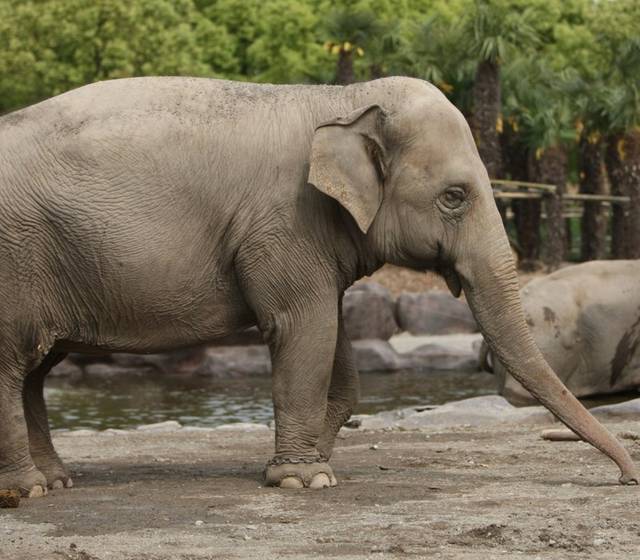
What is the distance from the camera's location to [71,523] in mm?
8250

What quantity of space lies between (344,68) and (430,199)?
35606 millimetres

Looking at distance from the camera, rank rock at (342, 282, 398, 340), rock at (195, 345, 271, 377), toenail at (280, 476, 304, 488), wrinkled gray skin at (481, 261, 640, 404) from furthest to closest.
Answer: rock at (342, 282, 398, 340), rock at (195, 345, 271, 377), wrinkled gray skin at (481, 261, 640, 404), toenail at (280, 476, 304, 488)

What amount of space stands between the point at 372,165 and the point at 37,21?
36765 millimetres

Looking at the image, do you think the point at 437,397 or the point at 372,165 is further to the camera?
the point at 437,397

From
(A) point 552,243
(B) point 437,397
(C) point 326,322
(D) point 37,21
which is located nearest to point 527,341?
(C) point 326,322

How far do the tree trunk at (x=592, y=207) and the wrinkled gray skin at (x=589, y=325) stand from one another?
83.0ft

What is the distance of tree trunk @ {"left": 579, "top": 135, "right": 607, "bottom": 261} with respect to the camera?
145ft

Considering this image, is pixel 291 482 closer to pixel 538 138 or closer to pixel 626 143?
pixel 626 143

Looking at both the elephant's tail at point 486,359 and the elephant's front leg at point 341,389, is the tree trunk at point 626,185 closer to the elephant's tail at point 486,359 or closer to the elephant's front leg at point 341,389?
the elephant's tail at point 486,359

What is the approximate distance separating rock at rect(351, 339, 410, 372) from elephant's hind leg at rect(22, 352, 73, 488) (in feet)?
55.3

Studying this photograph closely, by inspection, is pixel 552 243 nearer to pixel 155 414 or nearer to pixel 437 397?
pixel 437 397

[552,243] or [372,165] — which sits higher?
[372,165]

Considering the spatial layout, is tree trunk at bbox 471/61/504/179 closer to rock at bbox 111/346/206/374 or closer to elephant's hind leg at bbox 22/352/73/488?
rock at bbox 111/346/206/374

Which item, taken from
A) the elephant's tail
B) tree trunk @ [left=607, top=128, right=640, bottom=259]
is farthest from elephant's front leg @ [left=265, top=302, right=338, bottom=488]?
tree trunk @ [left=607, top=128, right=640, bottom=259]
